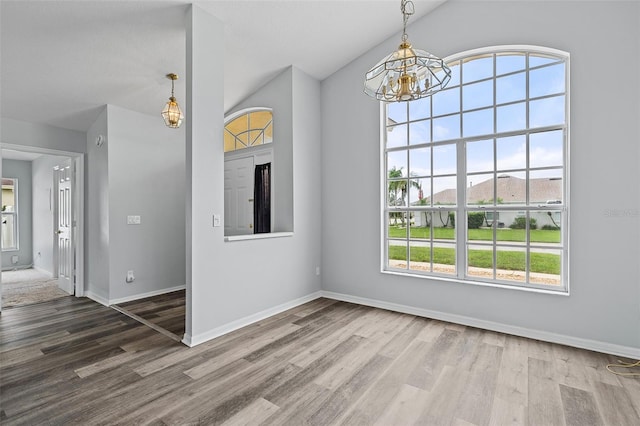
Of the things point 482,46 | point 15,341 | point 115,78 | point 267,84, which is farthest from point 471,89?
point 15,341

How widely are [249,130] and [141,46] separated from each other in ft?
6.37

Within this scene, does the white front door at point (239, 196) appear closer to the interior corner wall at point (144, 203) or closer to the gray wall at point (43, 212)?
the interior corner wall at point (144, 203)

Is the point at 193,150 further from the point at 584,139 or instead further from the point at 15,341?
the point at 584,139

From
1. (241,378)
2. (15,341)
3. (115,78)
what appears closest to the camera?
(241,378)

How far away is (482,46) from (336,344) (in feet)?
11.4

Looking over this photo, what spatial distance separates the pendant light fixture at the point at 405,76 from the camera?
6.18 feet

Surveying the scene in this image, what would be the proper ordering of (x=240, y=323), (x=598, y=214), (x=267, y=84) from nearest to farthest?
(x=598, y=214) < (x=240, y=323) < (x=267, y=84)

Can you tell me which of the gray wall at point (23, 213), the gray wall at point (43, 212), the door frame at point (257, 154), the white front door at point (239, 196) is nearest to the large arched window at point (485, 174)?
the door frame at point (257, 154)

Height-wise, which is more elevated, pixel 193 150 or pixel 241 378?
pixel 193 150

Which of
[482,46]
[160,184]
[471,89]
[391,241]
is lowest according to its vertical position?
[391,241]

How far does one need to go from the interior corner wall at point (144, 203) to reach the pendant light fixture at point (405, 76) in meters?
3.69

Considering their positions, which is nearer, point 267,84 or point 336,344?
point 336,344

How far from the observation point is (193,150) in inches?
113

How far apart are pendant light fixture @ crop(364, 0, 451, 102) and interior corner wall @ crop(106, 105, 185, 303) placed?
369cm
